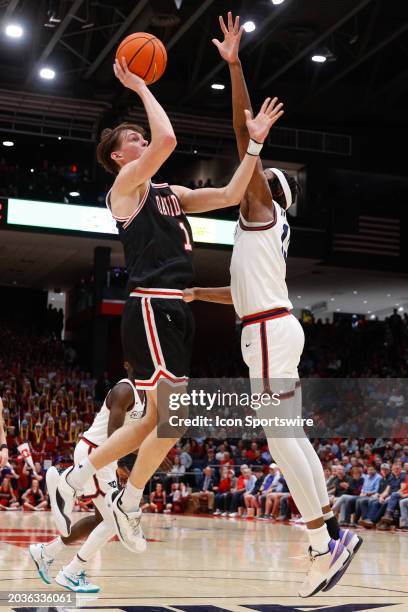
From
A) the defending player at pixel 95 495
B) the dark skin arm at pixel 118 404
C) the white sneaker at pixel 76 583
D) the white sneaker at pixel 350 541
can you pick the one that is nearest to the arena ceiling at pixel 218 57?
the defending player at pixel 95 495

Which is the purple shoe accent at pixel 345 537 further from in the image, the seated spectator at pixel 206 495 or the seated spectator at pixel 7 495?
the seated spectator at pixel 206 495

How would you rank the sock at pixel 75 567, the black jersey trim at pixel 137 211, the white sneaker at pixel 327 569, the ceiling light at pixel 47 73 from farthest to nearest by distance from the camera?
1. the ceiling light at pixel 47 73
2. the sock at pixel 75 567
3. the black jersey trim at pixel 137 211
4. the white sneaker at pixel 327 569

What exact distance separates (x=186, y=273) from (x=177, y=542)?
7.49 metres

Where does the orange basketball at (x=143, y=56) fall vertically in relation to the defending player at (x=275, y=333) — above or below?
above

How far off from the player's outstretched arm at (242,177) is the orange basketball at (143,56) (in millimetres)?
639

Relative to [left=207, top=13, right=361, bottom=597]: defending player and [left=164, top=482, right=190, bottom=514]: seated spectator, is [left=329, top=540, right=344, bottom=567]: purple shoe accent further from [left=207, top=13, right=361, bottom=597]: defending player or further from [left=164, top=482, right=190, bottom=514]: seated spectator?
[left=164, top=482, right=190, bottom=514]: seated spectator

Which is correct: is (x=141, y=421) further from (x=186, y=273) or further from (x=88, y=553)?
(x=88, y=553)

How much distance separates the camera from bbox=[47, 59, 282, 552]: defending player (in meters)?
4.89

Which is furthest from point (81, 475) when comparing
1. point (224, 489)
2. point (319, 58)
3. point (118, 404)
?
point (319, 58)

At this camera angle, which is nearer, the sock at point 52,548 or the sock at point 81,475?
the sock at point 81,475

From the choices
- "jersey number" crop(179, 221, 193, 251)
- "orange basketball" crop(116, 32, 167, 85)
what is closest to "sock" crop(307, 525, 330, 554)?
"jersey number" crop(179, 221, 193, 251)

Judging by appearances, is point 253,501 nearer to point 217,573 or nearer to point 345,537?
point 217,573

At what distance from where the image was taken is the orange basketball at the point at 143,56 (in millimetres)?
5125

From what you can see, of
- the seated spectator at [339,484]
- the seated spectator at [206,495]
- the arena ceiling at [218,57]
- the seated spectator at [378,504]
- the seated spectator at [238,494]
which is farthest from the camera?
the arena ceiling at [218,57]
